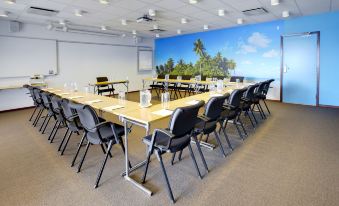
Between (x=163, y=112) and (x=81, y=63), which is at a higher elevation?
(x=81, y=63)

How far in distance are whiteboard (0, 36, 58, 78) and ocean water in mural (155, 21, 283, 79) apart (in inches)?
197

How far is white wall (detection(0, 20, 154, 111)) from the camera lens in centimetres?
636

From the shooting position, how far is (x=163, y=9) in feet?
17.2

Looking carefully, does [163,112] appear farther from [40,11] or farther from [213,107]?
[40,11]

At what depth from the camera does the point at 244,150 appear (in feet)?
10.6

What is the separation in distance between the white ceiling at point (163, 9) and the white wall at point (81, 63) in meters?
0.67

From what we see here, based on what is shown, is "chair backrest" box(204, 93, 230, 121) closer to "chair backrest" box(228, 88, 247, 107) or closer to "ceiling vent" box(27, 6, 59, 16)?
"chair backrest" box(228, 88, 247, 107)

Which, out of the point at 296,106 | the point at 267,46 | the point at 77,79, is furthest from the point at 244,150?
the point at 77,79

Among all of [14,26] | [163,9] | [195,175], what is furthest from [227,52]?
[14,26]

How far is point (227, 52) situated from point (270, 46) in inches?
62.1

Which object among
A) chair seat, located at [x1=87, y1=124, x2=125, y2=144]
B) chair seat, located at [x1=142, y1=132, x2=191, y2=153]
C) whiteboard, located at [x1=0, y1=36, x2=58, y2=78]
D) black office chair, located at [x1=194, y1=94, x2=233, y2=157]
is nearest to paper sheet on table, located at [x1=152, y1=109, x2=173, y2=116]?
chair seat, located at [x1=142, y1=132, x2=191, y2=153]

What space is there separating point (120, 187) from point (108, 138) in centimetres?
55

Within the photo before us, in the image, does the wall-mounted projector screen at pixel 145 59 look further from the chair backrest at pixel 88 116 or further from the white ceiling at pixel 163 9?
the chair backrest at pixel 88 116

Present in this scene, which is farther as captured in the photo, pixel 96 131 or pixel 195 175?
pixel 195 175
